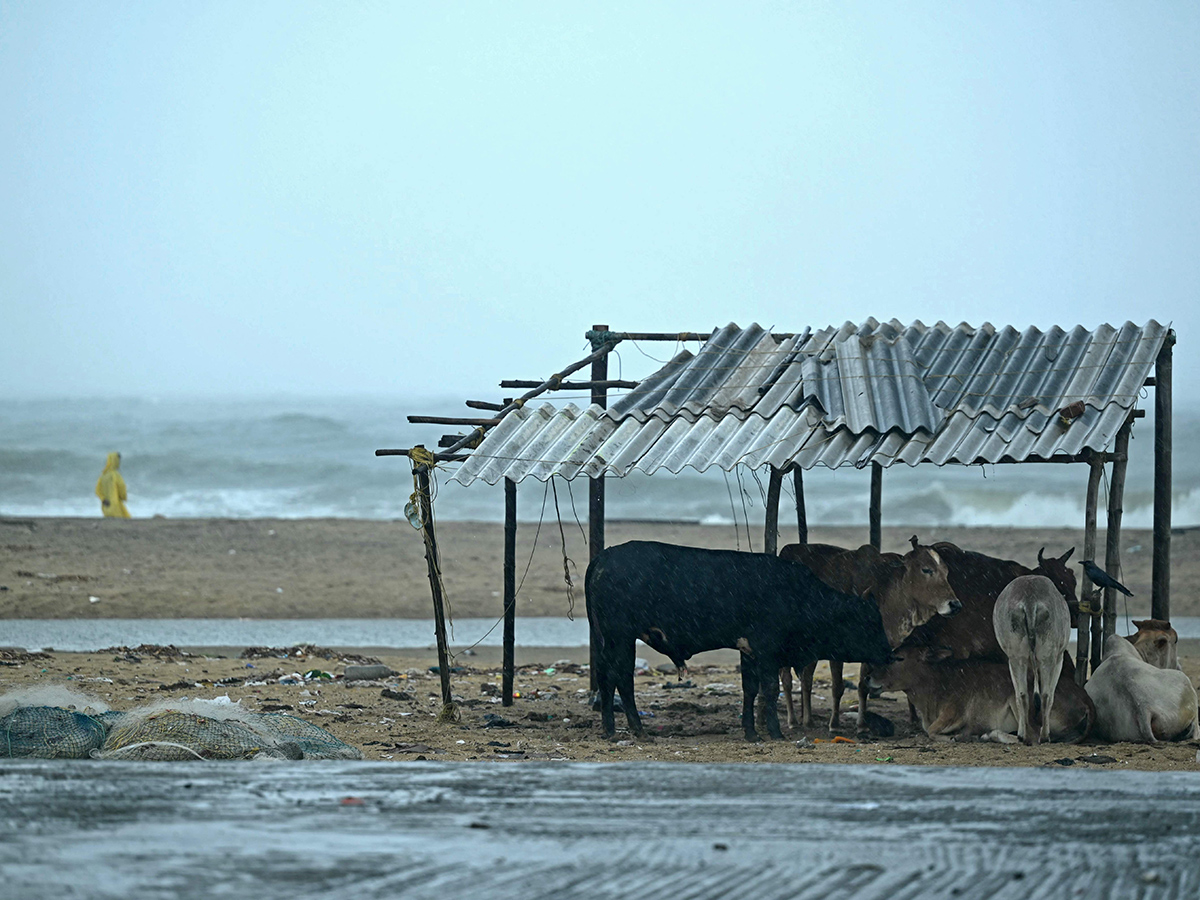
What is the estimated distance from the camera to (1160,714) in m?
8.81

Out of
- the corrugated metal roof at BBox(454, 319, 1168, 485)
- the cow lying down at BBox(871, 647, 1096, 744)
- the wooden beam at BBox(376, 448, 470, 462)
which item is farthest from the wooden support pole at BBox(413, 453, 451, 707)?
the cow lying down at BBox(871, 647, 1096, 744)

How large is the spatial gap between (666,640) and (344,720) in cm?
301

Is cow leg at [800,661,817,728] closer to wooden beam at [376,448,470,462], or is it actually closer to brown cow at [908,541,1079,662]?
brown cow at [908,541,1079,662]

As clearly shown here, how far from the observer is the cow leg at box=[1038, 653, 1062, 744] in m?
8.68

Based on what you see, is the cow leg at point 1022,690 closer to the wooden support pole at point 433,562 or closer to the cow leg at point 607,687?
the cow leg at point 607,687

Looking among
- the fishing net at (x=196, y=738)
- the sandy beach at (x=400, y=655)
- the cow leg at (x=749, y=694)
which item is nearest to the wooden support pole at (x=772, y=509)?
the cow leg at (x=749, y=694)

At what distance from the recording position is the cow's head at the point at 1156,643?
9.36m

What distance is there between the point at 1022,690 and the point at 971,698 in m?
0.63

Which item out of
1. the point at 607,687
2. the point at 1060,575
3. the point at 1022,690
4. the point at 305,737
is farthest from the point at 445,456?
the point at 1060,575

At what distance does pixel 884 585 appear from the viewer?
9859 millimetres

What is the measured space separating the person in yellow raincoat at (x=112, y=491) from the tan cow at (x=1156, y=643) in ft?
95.6

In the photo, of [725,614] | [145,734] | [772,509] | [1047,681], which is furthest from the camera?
[772,509]

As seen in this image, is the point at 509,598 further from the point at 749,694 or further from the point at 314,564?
the point at 314,564

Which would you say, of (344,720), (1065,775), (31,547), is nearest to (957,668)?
(344,720)
